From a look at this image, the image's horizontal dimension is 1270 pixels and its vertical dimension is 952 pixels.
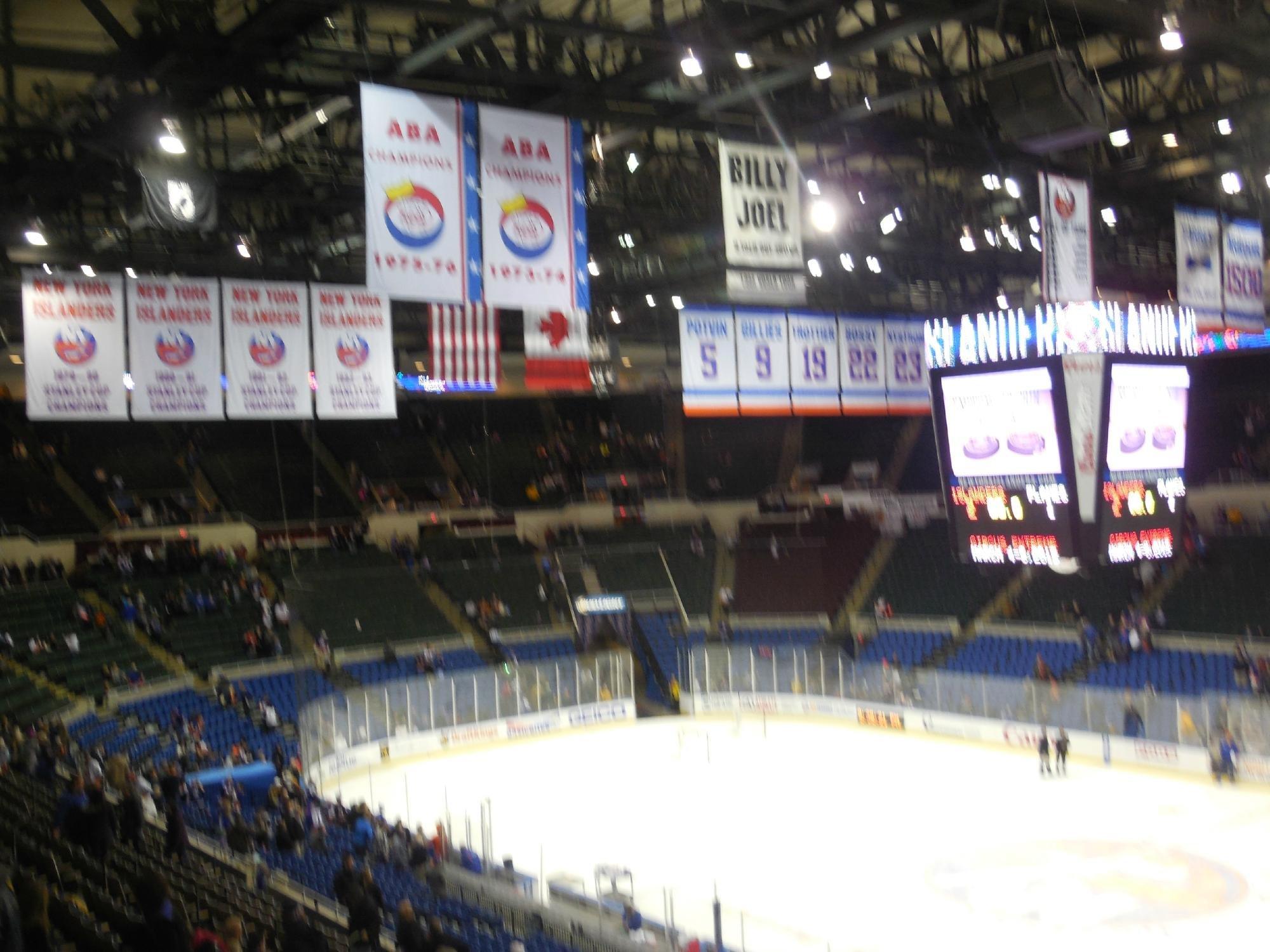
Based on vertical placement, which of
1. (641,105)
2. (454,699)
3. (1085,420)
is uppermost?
(641,105)

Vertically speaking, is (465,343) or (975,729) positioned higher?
(465,343)

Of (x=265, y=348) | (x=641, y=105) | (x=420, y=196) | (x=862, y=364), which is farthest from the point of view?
(x=862, y=364)

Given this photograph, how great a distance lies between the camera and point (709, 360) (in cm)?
1867

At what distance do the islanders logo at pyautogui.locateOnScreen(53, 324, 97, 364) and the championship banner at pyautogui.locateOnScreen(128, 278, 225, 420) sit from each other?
50 centimetres

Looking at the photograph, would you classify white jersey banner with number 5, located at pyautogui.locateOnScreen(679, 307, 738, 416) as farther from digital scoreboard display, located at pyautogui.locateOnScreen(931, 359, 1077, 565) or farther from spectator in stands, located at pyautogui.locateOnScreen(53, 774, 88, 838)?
spectator in stands, located at pyautogui.locateOnScreen(53, 774, 88, 838)

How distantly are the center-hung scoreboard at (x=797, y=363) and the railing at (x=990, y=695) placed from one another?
23.3 ft

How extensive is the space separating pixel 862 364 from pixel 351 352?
8586mm

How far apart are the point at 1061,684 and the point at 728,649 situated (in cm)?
889

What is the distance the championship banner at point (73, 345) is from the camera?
1563cm

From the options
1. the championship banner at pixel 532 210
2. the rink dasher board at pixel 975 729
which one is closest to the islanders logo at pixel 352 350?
the championship banner at pixel 532 210

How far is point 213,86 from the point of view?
1395 cm

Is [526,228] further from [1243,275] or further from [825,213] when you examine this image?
[1243,275]

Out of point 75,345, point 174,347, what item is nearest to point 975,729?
point 174,347

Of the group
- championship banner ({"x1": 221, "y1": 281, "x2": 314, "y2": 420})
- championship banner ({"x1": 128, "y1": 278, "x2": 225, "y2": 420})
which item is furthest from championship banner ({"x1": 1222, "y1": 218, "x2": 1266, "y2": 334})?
championship banner ({"x1": 128, "y1": 278, "x2": 225, "y2": 420})
